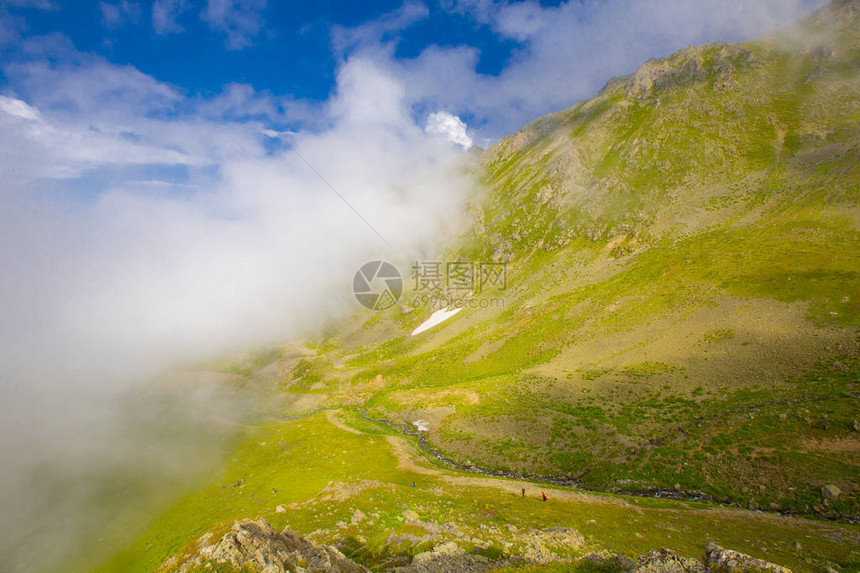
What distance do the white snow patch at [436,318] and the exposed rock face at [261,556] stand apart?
115183 millimetres

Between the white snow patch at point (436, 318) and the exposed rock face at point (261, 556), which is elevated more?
the white snow patch at point (436, 318)

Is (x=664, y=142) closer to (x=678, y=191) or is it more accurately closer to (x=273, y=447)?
(x=678, y=191)

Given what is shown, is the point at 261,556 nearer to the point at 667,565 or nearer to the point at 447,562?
the point at 447,562

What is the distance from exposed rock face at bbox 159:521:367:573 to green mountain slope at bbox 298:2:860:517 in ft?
114

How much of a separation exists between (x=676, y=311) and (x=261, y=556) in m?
87.0

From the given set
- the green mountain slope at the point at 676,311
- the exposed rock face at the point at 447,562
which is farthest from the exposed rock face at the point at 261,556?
the green mountain slope at the point at 676,311

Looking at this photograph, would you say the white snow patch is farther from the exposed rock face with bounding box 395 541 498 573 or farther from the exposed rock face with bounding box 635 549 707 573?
the exposed rock face with bounding box 635 549 707 573

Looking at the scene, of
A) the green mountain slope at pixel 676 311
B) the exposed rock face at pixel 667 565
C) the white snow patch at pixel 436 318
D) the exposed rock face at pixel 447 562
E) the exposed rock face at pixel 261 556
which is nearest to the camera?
the exposed rock face at pixel 667 565

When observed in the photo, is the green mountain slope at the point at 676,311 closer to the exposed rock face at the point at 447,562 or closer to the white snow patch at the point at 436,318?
the white snow patch at the point at 436,318

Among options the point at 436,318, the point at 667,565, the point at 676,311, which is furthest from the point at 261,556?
the point at 436,318

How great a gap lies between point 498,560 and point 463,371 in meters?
73.6

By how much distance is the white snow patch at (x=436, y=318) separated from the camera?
139125mm

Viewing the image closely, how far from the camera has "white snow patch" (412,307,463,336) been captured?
139 m

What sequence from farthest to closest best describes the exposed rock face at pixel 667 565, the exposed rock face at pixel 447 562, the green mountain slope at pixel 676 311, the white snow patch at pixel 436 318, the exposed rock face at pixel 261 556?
the white snow patch at pixel 436 318
the green mountain slope at pixel 676 311
the exposed rock face at pixel 447 562
the exposed rock face at pixel 261 556
the exposed rock face at pixel 667 565
